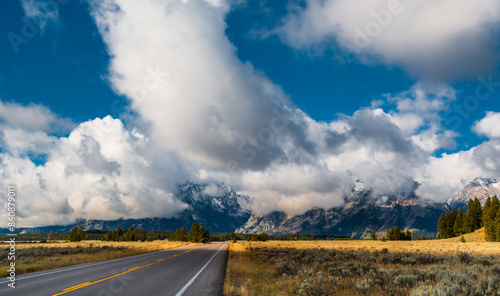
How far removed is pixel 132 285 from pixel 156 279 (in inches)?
73.0

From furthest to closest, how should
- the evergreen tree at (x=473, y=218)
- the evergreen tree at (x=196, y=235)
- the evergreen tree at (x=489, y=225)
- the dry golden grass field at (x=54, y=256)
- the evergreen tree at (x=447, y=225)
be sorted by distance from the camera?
the evergreen tree at (x=447, y=225) → the evergreen tree at (x=196, y=235) → the evergreen tree at (x=473, y=218) → the evergreen tree at (x=489, y=225) → the dry golden grass field at (x=54, y=256)

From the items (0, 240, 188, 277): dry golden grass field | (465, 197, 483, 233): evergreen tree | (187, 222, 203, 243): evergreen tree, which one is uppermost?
(0, 240, 188, 277): dry golden grass field

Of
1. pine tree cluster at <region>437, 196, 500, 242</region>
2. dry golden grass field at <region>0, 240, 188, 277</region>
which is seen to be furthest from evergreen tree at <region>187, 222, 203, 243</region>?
pine tree cluster at <region>437, 196, 500, 242</region>

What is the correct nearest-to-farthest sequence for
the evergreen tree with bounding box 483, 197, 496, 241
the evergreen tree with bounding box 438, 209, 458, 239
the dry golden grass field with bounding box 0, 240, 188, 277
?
the dry golden grass field with bounding box 0, 240, 188, 277 < the evergreen tree with bounding box 483, 197, 496, 241 < the evergreen tree with bounding box 438, 209, 458, 239

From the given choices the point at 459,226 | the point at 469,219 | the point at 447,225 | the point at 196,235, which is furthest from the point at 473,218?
the point at 196,235

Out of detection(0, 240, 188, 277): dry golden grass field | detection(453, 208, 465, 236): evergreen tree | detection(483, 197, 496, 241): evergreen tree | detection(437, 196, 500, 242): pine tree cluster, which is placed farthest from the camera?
detection(453, 208, 465, 236): evergreen tree

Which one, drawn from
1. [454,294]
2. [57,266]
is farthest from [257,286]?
[57,266]

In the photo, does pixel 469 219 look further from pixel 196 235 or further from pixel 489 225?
pixel 196 235

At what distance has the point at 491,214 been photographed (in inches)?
3228

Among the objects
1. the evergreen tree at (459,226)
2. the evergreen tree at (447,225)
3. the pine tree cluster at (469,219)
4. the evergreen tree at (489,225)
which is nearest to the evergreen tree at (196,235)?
the evergreen tree at (489,225)

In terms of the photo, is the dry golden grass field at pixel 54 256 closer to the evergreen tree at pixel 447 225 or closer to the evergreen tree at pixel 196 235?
the evergreen tree at pixel 196 235

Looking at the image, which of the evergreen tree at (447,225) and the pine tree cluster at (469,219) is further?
the evergreen tree at (447,225)

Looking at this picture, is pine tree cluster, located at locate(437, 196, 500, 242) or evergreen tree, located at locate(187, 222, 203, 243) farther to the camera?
evergreen tree, located at locate(187, 222, 203, 243)

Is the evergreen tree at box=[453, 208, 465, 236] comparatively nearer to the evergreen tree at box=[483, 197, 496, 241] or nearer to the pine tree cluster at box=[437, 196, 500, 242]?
the pine tree cluster at box=[437, 196, 500, 242]
